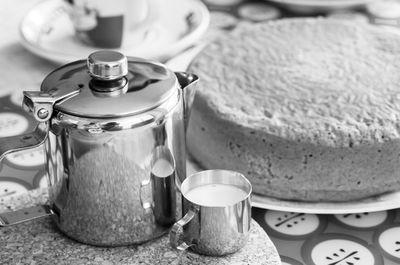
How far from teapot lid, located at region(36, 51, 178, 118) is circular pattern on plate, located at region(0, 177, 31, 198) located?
0.29m

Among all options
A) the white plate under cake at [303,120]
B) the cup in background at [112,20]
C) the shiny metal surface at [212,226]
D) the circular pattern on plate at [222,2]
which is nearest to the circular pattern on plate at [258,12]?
the circular pattern on plate at [222,2]

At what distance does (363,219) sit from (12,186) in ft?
1.79

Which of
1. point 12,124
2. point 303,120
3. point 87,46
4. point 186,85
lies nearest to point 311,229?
point 303,120

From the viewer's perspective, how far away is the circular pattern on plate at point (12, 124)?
1309mm

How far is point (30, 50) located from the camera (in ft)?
4.93

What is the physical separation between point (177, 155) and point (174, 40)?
68cm

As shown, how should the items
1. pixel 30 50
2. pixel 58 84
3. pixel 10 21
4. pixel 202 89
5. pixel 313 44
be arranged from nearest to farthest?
1. pixel 58 84
2. pixel 202 89
3. pixel 313 44
4. pixel 30 50
5. pixel 10 21

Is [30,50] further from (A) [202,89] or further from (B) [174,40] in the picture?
(A) [202,89]

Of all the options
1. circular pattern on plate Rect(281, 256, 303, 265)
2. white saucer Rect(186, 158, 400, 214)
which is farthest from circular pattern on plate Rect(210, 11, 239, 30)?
circular pattern on plate Rect(281, 256, 303, 265)

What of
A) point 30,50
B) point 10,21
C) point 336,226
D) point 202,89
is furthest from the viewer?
point 10,21

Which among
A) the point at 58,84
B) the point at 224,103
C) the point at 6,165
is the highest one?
the point at 58,84

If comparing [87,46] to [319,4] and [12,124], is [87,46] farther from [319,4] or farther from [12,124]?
[319,4]

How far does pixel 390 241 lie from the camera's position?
104 centimetres

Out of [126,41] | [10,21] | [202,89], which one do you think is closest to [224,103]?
[202,89]
